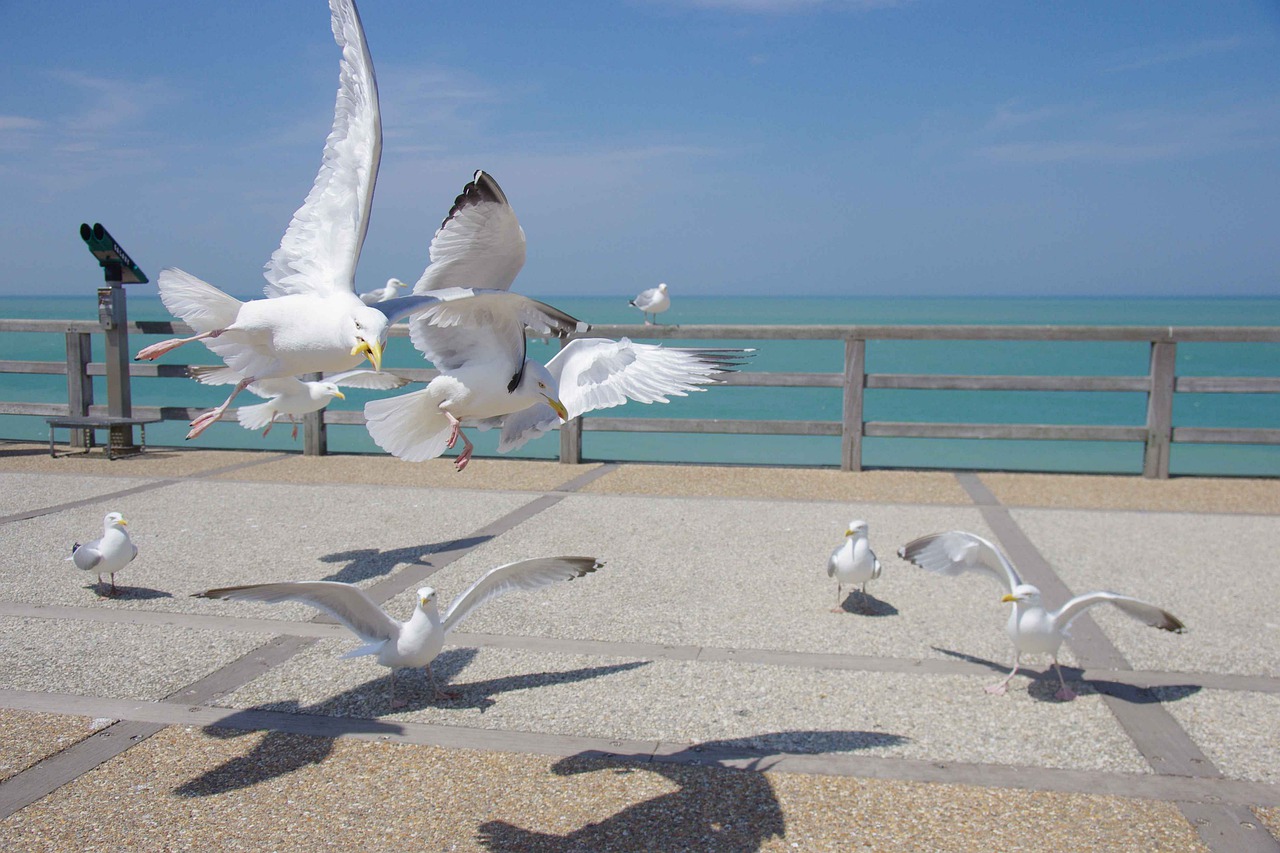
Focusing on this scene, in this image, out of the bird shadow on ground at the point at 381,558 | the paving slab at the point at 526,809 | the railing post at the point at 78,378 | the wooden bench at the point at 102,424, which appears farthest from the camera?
the railing post at the point at 78,378

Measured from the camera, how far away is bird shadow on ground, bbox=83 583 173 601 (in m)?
5.37

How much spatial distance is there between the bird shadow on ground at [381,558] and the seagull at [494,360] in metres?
2.28

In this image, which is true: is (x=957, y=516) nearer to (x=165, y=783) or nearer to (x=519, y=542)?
(x=519, y=542)

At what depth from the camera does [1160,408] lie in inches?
347

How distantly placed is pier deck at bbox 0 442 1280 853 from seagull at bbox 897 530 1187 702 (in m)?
0.21

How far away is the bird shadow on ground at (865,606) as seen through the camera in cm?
520

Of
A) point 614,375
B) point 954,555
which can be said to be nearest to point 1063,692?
point 954,555

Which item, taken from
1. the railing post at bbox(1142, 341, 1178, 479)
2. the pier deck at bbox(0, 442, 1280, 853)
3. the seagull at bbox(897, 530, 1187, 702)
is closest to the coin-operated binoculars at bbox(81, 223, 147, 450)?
the pier deck at bbox(0, 442, 1280, 853)

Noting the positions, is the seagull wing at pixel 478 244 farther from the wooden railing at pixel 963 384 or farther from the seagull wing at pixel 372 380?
the wooden railing at pixel 963 384

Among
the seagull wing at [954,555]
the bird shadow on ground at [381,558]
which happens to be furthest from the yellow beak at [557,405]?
the bird shadow on ground at [381,558]

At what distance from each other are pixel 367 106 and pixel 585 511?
4341 millimetres

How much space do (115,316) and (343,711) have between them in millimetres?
7769

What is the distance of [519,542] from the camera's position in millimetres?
6660

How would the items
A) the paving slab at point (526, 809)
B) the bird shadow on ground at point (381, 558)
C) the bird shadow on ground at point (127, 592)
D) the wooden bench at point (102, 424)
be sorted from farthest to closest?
the wooden bench at point (102, 424) < the bird shadow on ground at point (381, 558) < the bird shadow on ground at point (127, 592) < the paving slab at point (526, 809)
